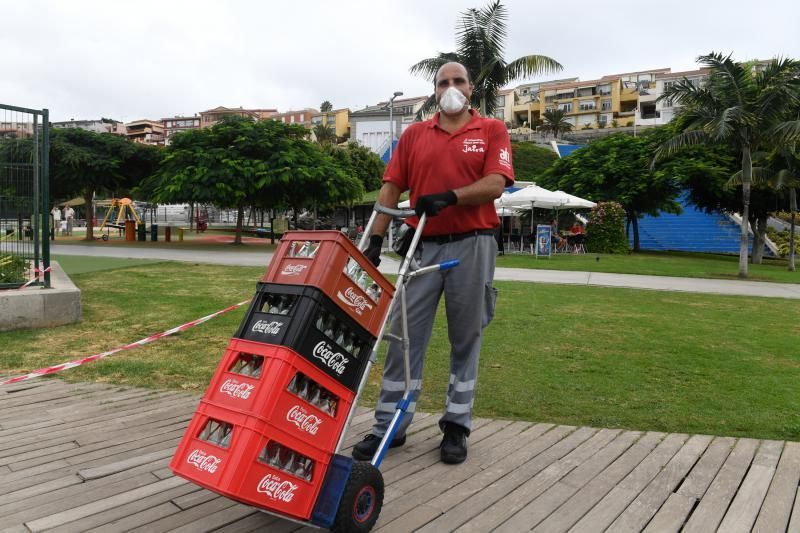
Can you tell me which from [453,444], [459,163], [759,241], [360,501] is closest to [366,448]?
[453,444]

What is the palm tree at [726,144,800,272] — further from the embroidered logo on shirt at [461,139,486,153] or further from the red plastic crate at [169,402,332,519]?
the red plastic crate at [169,402,332,519]

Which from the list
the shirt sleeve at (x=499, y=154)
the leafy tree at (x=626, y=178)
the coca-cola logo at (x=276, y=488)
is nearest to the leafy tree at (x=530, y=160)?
the leafy tree at (x=626, y=178)

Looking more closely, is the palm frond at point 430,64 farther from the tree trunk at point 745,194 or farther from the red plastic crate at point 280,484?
the red plastic crate at point 280,484

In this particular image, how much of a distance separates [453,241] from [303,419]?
4.28 feet

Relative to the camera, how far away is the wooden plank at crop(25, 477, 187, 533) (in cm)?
244

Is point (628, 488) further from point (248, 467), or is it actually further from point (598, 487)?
point (248, 467)

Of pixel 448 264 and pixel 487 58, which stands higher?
pixel 487 58

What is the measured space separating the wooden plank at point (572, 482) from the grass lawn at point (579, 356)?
38 centimetres

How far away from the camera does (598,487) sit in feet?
9.27

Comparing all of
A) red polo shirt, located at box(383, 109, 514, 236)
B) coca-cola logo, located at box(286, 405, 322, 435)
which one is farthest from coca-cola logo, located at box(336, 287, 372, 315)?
red polo shirt, located at box(383, 109, 514, 236)

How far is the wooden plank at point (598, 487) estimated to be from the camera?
250 cm

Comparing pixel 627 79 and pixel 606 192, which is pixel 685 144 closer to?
pixel 606 192

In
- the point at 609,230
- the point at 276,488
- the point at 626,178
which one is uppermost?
the point at 626,178

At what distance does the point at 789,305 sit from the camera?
10039mm
